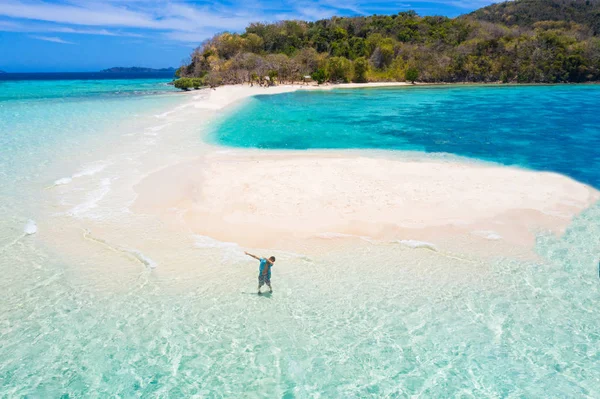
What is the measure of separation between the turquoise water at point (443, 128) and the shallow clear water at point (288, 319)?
981 cm

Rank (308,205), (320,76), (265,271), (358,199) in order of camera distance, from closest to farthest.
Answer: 1. (265,271)
2. (308,205)
3. (358,199)
4. (320,76)

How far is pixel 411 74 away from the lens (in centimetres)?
7219

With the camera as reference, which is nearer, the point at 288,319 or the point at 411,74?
Answer: the point at 288,319

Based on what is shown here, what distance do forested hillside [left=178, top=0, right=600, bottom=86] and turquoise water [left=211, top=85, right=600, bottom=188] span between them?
25663mm

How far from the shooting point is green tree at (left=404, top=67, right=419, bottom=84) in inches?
2842

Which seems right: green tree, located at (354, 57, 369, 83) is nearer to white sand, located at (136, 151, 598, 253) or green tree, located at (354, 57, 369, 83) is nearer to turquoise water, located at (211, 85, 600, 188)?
turquoise water, located at (211, 85, 600, 188)

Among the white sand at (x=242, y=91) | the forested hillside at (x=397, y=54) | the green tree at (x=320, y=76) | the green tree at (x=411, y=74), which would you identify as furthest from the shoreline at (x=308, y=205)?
the green tree at (x=411, y=74)

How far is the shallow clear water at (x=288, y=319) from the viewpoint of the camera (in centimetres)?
682

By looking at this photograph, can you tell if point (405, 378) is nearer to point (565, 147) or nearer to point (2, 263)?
point (2, 263)

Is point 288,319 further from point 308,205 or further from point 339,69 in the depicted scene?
point 339,69

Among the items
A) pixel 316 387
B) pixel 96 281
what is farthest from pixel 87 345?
pixel 316 387

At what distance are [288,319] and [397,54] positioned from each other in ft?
252

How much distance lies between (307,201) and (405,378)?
7890 millimetres

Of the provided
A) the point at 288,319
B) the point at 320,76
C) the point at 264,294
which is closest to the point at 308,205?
the point at 264,294
